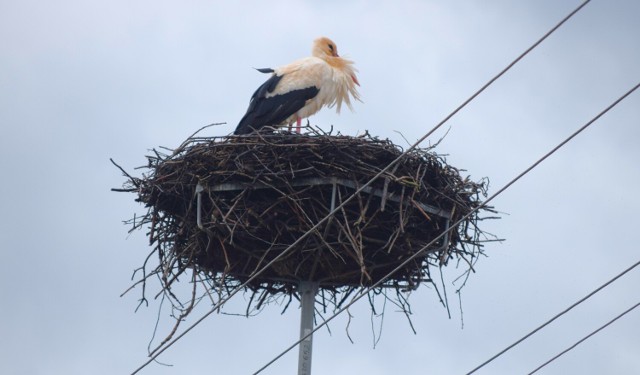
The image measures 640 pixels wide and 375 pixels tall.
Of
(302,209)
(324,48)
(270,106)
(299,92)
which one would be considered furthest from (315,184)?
(324,48)

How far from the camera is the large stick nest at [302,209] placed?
26.9ft

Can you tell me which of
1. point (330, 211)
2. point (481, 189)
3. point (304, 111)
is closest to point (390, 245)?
point (330, 211)

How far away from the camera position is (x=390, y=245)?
27.0ft

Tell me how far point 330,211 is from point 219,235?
752 mm

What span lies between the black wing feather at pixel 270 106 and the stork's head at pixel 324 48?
74cm

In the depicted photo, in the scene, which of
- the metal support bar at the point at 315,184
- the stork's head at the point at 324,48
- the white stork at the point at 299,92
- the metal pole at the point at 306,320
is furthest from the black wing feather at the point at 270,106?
the metal pole at the point at 306,320

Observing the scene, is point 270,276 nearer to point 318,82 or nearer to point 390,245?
point 390,245

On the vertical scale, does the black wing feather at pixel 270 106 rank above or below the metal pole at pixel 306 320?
above

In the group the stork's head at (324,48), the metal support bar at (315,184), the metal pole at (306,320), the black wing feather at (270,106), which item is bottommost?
the metal pole at (306,320)

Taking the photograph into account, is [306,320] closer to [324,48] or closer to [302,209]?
[302,209]

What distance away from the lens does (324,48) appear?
10.9 m

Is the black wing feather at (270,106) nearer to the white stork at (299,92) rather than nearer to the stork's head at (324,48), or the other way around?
the white stork at (299,92)

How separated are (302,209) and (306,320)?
80 centimetres

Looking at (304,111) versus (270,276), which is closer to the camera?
(270,276)
